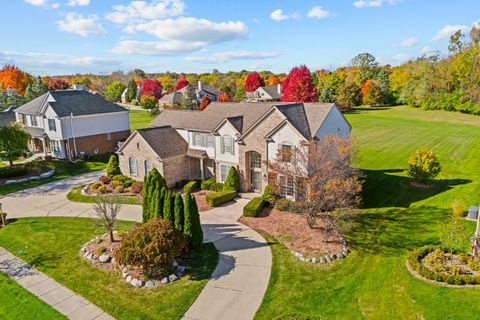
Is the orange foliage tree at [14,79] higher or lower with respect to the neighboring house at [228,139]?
higher

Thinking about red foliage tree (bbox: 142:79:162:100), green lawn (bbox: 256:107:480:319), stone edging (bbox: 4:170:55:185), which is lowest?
green lawn (bbox: 256:107:480:319)

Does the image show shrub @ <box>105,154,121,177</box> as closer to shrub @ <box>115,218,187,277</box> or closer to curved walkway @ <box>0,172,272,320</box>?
curved walkway @ <box>0,172,272,320</box>

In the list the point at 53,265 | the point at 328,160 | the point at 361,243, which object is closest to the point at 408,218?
the point at 361,243

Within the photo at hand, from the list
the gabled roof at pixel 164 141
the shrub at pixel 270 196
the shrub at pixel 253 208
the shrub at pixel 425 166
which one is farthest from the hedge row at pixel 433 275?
the gabled roof at pixel 164 141

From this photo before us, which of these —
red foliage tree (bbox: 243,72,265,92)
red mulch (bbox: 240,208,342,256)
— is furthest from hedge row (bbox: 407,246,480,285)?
red foliage tree (bbox: 243,72,265,92)

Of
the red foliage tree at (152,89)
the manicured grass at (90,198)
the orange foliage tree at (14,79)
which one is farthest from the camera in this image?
the red foliage tree at (152,89)

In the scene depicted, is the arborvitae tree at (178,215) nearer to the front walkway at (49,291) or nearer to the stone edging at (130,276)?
the stone edging at (130,276)

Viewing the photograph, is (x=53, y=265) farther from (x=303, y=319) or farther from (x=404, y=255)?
(x=404, y=255)
